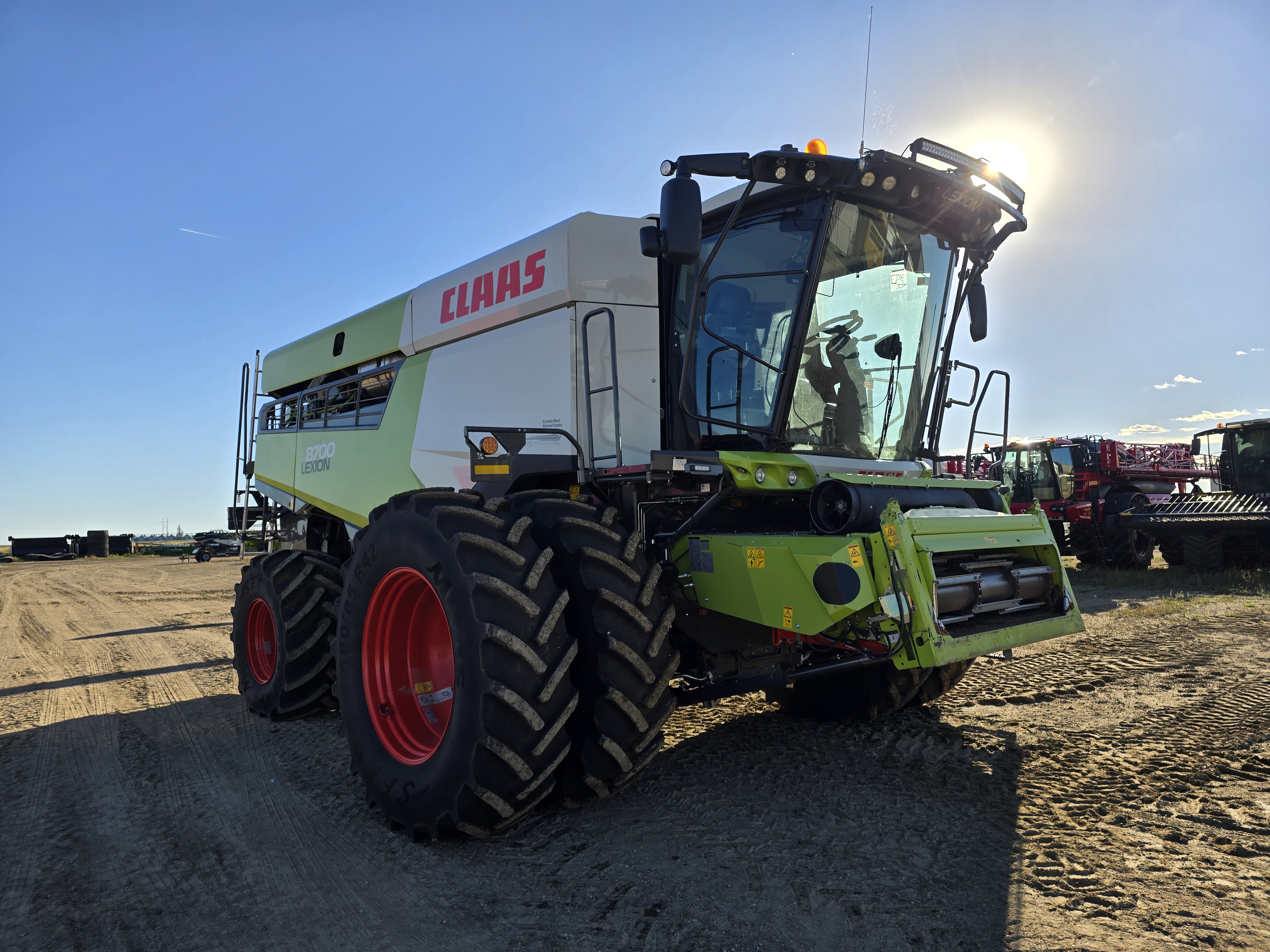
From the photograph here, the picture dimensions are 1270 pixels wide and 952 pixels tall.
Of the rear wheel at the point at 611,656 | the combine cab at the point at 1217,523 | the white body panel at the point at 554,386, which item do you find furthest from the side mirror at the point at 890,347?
the combine cab at the point at 1217,523

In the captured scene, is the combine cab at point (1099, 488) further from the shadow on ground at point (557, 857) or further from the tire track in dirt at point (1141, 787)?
the shadow on ground at point (557, 857)

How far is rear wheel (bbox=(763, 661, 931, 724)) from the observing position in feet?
14.9

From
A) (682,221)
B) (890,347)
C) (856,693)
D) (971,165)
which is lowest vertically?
(856,693)

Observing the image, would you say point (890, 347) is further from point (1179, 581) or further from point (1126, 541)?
point (1126, 541)

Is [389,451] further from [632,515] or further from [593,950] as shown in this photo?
[593,950]

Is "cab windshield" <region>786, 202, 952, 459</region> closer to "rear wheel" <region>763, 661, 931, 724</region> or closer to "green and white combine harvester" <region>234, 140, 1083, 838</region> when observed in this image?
"green and white combine harvester" <region>234, 140, 1083, 838</region>

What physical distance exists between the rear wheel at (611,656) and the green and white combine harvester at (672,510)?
0.01 meters

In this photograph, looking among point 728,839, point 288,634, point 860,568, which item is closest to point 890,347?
point 860,568

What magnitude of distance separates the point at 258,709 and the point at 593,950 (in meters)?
3.95

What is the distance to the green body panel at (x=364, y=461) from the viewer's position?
5.53m

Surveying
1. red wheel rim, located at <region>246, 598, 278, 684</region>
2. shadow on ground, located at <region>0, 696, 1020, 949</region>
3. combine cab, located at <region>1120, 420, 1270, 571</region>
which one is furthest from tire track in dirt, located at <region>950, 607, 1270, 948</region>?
combine cab, located at <region>1120, 420, 1270, 571</region>

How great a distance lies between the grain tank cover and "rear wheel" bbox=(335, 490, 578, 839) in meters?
1.47

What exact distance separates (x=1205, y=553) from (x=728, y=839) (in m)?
13.1

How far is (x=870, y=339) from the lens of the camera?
4.27 m
